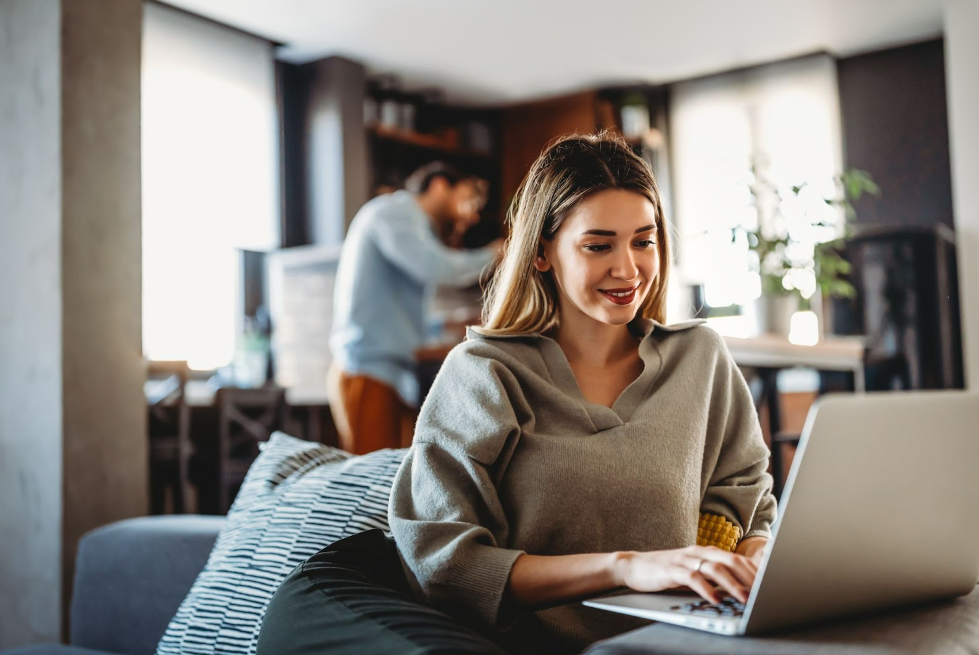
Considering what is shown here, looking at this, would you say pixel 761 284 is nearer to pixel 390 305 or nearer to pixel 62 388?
pixel 390 305

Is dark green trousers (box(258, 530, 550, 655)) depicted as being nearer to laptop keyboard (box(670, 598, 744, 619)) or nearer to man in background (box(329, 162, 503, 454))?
laptop keyboard (box(670, 598, 744, 619))

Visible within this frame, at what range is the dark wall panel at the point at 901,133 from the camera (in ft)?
19.6

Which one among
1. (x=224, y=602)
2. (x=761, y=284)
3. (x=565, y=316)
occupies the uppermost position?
(x=761, y=284)

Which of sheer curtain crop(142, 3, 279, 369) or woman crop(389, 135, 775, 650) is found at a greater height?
sheer curtain crop(142, 3, 279, 369)

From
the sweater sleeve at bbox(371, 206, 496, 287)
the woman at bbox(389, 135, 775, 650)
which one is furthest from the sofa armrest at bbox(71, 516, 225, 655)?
the sweater sleeve at bbox(371, 206, 496, 287)

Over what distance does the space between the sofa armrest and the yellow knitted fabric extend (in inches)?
35.3

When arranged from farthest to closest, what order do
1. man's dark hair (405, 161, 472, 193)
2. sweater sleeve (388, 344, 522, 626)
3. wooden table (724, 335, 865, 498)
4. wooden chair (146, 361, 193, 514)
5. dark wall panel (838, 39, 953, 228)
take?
1. dark wall panel (838, 39, 953, 228)
2. man's dark hair (405, 161, 472, 193)
3. wooden chair (146, 361, 193, 514)
4. wooden table (724, 335, 865, 498)
5. sweater sleeve (388, 344, 522, 626)

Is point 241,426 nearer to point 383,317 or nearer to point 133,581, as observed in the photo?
point 383,317

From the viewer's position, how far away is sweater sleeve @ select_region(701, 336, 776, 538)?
135 centimetres

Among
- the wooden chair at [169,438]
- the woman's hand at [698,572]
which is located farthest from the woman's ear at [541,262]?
the wooden chair at [169,438]

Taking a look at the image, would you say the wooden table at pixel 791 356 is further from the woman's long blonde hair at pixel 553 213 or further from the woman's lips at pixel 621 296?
the woman's lips at pixel 621 296

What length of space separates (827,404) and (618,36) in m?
5.38

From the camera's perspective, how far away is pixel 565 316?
1485 millimetres

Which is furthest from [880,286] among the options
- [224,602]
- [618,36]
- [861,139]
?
[224,602]
